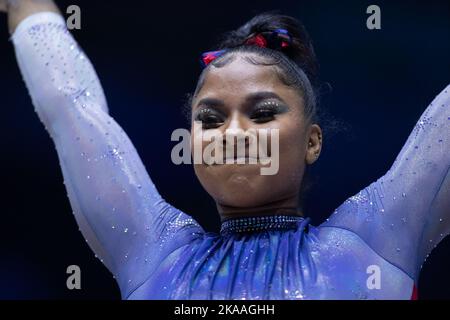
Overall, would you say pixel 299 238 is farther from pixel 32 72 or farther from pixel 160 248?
pixel 32 72

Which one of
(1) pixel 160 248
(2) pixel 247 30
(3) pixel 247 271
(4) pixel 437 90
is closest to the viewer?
(3) pixel 247 271

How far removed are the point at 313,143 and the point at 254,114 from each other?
19 cm

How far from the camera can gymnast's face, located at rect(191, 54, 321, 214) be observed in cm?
140

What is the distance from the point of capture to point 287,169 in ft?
4.69

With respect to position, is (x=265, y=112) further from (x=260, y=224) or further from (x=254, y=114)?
(x=260, y=224)

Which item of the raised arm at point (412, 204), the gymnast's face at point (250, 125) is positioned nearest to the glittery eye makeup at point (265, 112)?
the gymnast's face at point (250, 125)

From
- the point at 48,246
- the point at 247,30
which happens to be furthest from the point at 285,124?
the point at 48,246

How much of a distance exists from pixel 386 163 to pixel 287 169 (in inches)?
22.1

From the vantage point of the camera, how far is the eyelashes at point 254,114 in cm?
142

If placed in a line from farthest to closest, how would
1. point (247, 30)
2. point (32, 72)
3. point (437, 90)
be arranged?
point (437, 90), point (247, 30), point (32, 72)

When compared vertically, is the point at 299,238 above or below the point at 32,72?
below

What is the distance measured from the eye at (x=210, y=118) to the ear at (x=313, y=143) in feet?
0.66

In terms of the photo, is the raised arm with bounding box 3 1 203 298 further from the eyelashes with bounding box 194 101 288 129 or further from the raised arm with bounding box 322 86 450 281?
the raised arm with bounding box 322 86 450 281

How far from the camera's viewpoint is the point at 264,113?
4.66 feet
